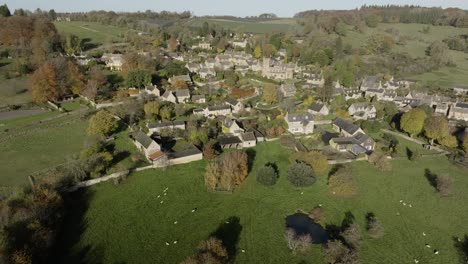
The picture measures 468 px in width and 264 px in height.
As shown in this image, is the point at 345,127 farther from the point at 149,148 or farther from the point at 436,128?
the point at 149,148

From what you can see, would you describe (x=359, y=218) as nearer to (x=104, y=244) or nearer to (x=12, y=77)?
(x=104, y=244)

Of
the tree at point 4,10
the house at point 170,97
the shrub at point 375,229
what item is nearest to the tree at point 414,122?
the shrub at point 375,229

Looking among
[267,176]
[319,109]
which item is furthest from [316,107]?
[267,176]

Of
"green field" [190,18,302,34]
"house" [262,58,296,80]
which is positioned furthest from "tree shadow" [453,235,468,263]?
"green field" [190,18,302,34]

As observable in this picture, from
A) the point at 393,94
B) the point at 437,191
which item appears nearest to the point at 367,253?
the point at 437,191

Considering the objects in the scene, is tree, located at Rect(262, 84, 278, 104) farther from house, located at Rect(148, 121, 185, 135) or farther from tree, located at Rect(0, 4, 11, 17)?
tree, located at Rect(0, 4, 11, 17)
